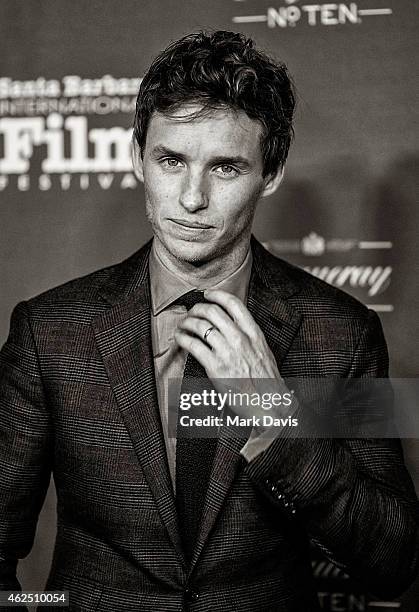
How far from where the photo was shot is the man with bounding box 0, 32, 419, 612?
0.98 m

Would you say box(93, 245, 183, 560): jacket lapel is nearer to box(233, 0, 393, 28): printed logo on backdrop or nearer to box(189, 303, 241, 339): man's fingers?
box(189, 303, 241, 339): man's fingers

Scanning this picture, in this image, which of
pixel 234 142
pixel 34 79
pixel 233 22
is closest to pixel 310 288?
pixel 234 142

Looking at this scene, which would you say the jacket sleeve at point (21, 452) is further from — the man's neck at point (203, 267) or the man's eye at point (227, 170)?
the man's eye at point (227, 170)

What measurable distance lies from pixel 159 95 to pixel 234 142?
10cm

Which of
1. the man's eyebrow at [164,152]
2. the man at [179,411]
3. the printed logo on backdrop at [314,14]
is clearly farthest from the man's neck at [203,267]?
the printed logo on backdrop at [314,14]

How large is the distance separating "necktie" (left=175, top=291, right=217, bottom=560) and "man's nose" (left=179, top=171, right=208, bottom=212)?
166 millimetres

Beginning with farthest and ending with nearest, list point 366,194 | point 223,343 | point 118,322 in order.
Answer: point 366,194
point 118,322
point 223,343

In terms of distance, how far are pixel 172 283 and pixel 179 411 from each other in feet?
0.48

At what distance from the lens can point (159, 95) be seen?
1037mm

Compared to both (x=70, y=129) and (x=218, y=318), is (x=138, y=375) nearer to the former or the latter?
(x=218, y=318)

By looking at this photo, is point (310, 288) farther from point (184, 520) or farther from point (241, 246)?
point (184, 520)

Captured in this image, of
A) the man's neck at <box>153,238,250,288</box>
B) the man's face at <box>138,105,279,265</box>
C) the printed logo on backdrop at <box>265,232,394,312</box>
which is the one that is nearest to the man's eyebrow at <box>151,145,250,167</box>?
the man's face at <box>138,105,279,265</box>

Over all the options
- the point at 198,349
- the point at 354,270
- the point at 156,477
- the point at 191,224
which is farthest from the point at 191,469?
the point at 354,270

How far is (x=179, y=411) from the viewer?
1.04 metres
